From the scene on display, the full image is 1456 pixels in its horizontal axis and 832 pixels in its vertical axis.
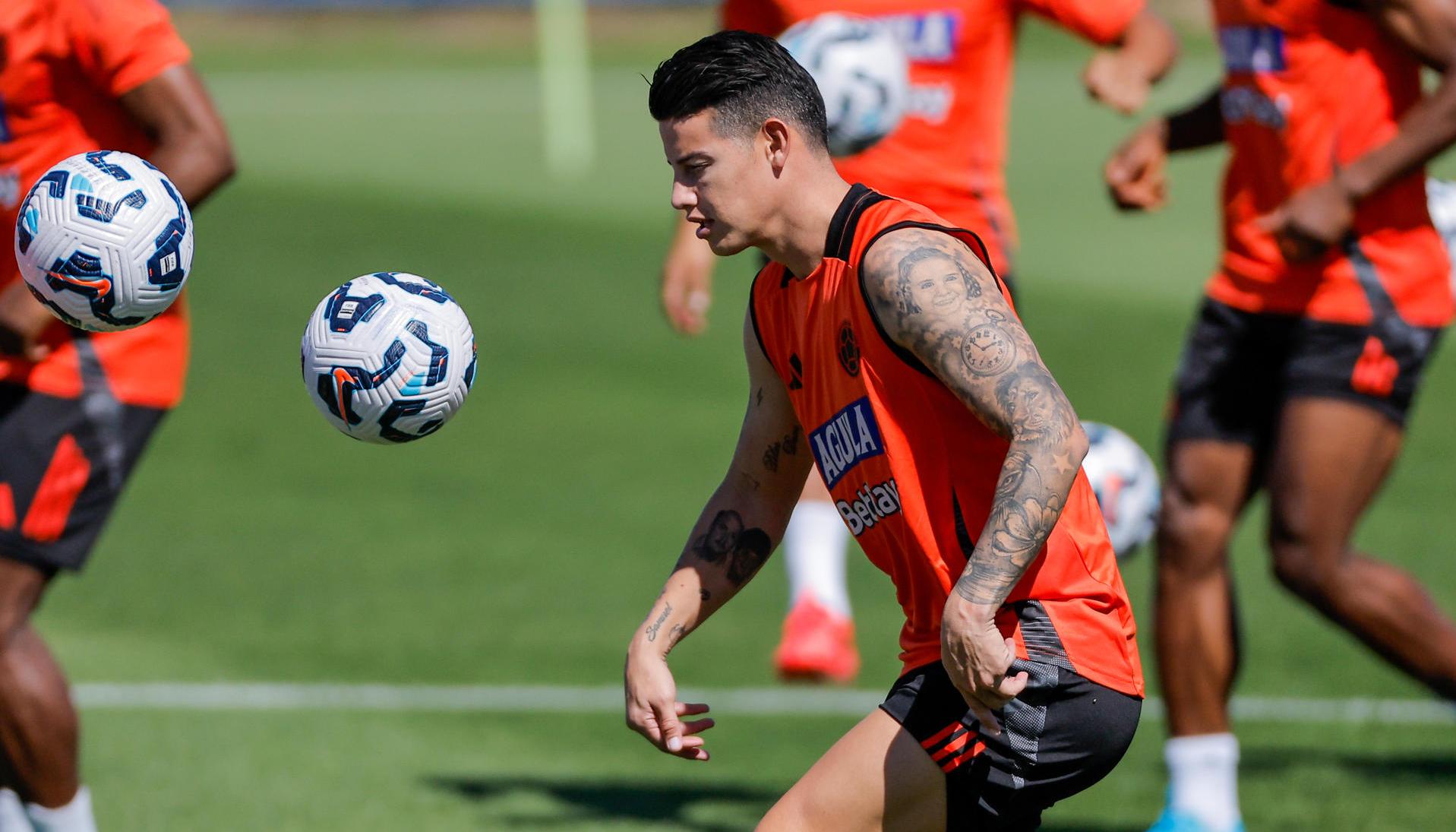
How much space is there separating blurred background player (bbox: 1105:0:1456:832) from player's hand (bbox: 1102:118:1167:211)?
1.19 ft

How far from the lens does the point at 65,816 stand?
17.6 feet

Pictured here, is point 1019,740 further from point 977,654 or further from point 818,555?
point 818,555

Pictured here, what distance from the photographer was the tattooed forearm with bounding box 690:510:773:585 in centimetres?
449

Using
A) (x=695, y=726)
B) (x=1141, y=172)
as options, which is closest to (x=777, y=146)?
(x=695, y=726)

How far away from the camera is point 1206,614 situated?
6.06m

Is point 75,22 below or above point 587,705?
above

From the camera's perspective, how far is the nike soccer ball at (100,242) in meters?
4.60

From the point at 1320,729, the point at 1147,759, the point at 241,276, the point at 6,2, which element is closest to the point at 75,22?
the point at 6,2

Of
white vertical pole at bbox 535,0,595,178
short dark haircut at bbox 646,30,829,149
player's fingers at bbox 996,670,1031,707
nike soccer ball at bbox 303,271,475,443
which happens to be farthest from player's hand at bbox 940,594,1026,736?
white vertical pole at bbox 535,0,595,178

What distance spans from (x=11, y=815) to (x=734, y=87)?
2865mm

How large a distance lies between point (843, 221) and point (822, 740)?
11.5 feet

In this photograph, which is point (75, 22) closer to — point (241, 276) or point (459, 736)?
point (459, 736)

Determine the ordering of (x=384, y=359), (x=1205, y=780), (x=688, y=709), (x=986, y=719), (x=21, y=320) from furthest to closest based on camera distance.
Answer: (x=1205, y=780) < (x=21, y=320) < (x=384, y=359) < (x=688, y=709) < (x=986, y=719)

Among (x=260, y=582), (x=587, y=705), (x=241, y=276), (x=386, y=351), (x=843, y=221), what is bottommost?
(x=241, y=276)
